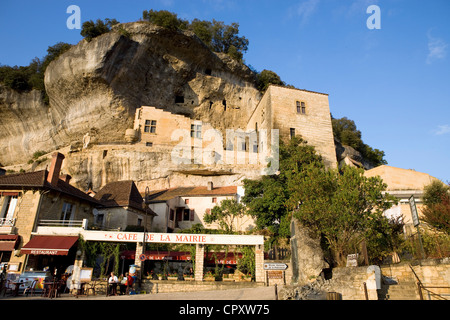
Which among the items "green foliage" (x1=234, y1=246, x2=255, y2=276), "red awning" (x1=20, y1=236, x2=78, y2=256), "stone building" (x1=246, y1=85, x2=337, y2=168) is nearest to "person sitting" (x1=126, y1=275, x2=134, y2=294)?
"red awning" (x1=20, y1=236, x2=78, y2=256)

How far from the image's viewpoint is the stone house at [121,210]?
22.1 metres

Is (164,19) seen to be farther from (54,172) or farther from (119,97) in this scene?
(54,172)

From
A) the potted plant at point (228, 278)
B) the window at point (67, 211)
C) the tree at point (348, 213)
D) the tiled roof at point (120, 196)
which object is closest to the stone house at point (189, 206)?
the tiled roof at point (120, 196)

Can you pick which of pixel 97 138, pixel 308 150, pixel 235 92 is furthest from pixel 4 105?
pixel 308 150

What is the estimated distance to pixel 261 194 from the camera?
2456 centimetres

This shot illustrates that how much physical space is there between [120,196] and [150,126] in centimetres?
1149

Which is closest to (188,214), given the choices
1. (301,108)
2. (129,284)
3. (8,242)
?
(129,284)

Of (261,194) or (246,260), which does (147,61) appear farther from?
(246,260)

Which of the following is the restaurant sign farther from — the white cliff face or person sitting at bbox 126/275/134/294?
the white cliff face

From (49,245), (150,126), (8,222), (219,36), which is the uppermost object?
(219,36)

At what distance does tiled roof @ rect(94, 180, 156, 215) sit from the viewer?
22766mm

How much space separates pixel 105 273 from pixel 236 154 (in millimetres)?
18457

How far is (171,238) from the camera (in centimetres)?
1683

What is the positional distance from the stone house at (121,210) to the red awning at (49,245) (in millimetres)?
4308
